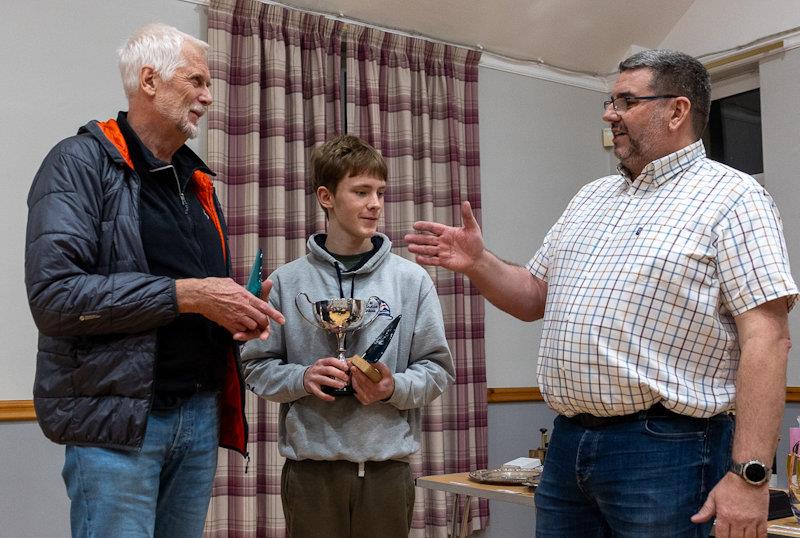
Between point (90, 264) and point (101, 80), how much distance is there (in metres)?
2.19

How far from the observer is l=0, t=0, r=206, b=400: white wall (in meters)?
3.46

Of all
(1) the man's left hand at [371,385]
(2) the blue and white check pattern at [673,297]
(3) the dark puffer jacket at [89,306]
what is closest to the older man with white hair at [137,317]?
(3) the dark puffer jacket at [89,306]

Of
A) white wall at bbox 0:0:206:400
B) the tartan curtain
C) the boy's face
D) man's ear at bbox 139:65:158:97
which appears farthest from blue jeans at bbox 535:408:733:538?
white wall at bbox 0:0:206:400

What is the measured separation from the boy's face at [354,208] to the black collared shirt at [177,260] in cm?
42

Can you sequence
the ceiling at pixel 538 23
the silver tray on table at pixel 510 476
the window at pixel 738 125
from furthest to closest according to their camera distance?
the window at pixel 738 125 < the ceiling at pixel 538 23 < the silver tray on table at pixel 510 476

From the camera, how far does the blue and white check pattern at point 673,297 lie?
1.75 metres

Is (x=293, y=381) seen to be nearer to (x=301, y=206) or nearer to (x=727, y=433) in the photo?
(x=727, y=433)

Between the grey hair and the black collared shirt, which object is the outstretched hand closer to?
the black collared shirt

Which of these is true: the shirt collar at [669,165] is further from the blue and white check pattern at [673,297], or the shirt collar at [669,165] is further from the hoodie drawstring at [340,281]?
the hoodie drawstring at [340,281]

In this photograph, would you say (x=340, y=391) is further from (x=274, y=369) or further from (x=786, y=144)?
(x=786, y=144)

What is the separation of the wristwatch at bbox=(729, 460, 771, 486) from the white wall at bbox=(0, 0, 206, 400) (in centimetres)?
277

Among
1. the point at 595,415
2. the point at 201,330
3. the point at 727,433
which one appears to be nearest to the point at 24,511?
the point at 201,330

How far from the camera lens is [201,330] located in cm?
192

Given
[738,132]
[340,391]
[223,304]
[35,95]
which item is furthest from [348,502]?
[738,132]
